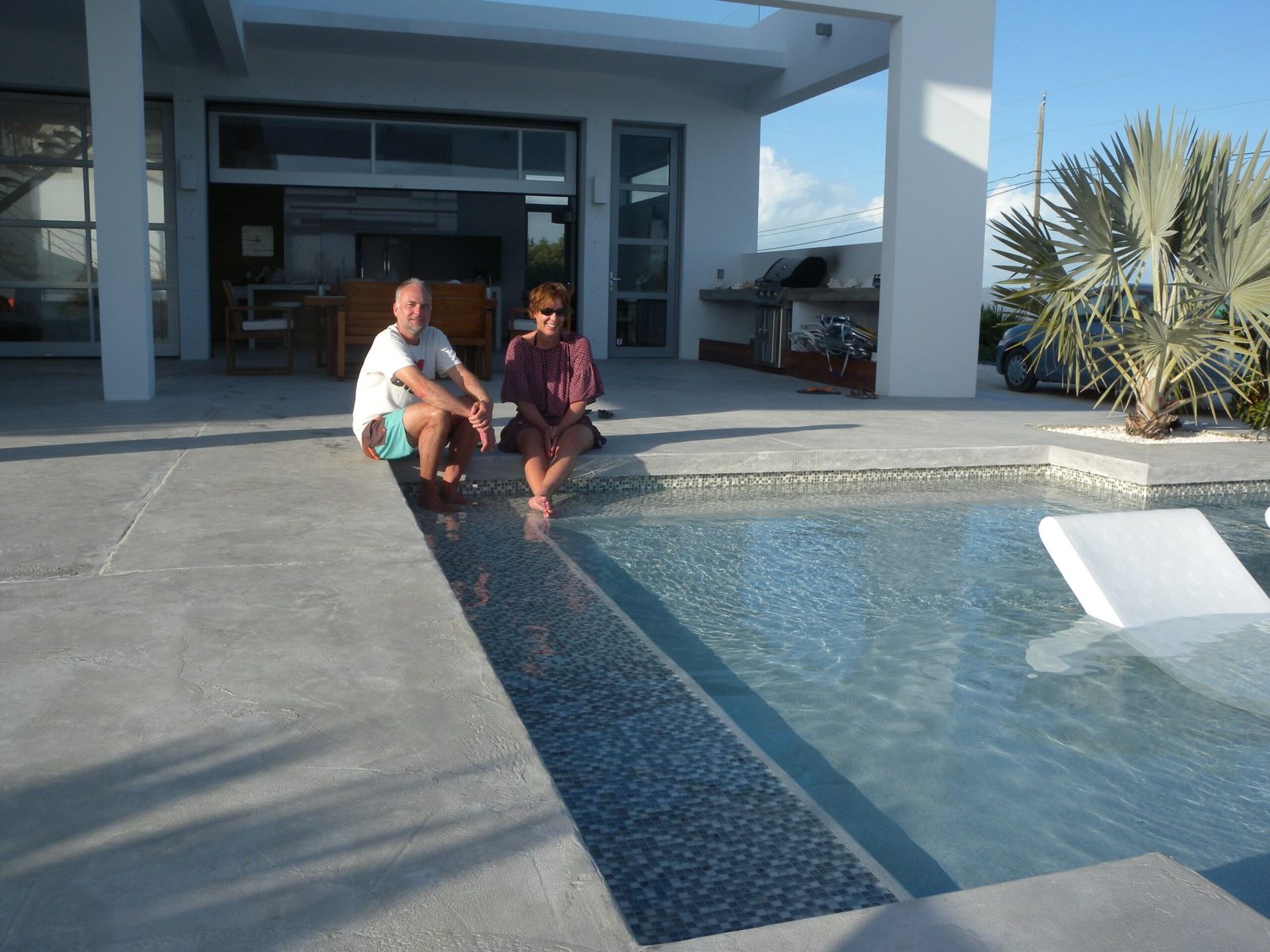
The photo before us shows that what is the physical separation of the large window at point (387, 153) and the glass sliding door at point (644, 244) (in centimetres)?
70

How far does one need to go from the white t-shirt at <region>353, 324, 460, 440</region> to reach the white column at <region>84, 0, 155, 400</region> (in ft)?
10.2

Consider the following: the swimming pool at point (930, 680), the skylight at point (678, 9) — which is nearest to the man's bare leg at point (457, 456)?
the swimming pool at point (930, 680)

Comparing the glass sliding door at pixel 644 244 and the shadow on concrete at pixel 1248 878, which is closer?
the shadow on concrete at pixel 1248 878

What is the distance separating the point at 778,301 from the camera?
11086 mm

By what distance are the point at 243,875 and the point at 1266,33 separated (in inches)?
1210

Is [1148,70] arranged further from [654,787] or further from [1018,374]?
[654,787]

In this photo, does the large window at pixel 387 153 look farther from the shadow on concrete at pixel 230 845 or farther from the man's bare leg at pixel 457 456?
the shadow on concrete at pixel 230 845

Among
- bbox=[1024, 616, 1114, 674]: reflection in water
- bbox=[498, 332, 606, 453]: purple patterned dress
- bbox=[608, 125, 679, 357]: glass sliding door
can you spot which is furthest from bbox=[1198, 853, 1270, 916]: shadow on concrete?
bbox=[608, 125, 679, 357]: glass sliding door

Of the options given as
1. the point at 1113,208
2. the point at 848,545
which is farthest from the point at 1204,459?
the point at 848,545

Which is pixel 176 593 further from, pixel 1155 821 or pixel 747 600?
pixel 1155 821

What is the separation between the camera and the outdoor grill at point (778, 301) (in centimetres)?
1109

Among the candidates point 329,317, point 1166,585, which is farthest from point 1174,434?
point 329,317

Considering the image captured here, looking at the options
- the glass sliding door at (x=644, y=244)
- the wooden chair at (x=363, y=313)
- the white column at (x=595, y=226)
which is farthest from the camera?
the glass sliding door at (x=644, y=244)

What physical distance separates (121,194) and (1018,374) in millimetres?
8237
